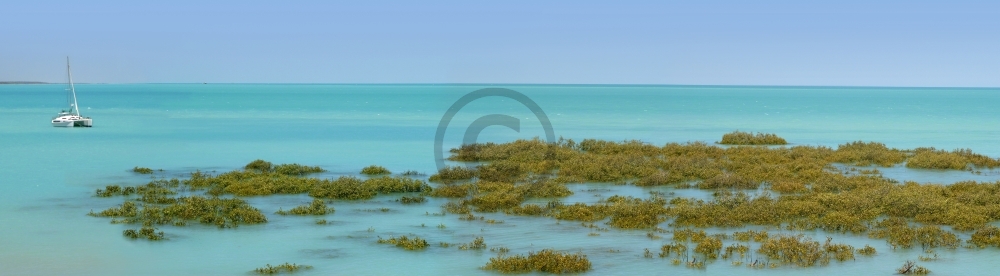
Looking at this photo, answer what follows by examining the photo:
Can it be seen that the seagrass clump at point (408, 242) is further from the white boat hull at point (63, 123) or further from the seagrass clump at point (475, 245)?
the white boat hull at point (63, 123)

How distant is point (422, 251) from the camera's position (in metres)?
22.0

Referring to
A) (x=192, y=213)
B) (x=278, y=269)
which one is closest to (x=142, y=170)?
(x=192, y=213)

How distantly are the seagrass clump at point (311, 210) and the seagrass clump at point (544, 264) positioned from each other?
8602mm

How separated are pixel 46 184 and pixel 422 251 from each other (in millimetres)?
19766

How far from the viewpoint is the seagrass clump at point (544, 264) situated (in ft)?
63.7

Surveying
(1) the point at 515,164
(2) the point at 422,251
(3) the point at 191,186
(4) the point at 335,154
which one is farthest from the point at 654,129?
(2) the point at 422,251

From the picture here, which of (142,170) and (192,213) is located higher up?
(192,213)

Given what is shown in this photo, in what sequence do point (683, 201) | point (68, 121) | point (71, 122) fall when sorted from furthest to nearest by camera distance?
point (71, 122), point (68, 121), point (683, 201)

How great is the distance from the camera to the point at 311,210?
1061 inches

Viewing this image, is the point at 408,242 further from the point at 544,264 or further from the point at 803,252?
the point at 803,252

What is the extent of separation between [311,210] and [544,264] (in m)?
10.0

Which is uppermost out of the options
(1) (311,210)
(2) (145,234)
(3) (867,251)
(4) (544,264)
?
(3) (867,251)

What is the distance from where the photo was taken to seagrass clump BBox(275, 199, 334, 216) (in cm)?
2681

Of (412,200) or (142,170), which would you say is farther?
(142,170)
